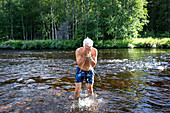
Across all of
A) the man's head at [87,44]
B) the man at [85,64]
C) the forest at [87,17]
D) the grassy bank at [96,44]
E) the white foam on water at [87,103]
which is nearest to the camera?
the man's head at [87,44]

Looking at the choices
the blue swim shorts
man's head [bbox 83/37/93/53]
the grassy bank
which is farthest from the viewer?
the grassy bank

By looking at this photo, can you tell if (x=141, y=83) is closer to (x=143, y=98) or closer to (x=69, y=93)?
(x=143, y=98)

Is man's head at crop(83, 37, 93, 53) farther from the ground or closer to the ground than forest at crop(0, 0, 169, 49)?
closer to the ground

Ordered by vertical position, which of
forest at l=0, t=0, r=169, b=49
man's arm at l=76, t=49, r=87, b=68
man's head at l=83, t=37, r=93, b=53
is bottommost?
man's arm at l=76, t=49, r=87, b=68

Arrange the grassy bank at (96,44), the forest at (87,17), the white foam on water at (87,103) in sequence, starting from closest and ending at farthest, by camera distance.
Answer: the white foam on water at (87,103) → the grassy bank at (96,44) → the forest at (87,17)

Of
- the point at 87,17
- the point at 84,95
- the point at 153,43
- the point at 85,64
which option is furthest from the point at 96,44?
the point at 85,64

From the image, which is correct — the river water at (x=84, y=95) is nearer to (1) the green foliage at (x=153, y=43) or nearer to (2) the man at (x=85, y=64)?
(2) the man at (x=85, y=64)

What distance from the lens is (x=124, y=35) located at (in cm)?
3978

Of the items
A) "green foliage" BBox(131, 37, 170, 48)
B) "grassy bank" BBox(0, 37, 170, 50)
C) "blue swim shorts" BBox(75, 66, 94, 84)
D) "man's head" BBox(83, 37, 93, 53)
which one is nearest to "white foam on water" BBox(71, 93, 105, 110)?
"blue swim shorts" BBox(75, 66, 94, 84)

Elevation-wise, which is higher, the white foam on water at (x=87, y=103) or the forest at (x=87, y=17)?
the forest at (x=87, y=17)

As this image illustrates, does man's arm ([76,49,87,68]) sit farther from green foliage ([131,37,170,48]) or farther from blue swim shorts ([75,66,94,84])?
green foliage ([131,37,170,48])

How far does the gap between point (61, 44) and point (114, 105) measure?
34.2 m

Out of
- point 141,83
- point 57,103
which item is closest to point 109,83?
point 141,83

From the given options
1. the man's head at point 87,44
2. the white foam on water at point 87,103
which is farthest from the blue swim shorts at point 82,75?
the man's head at point 87,44
